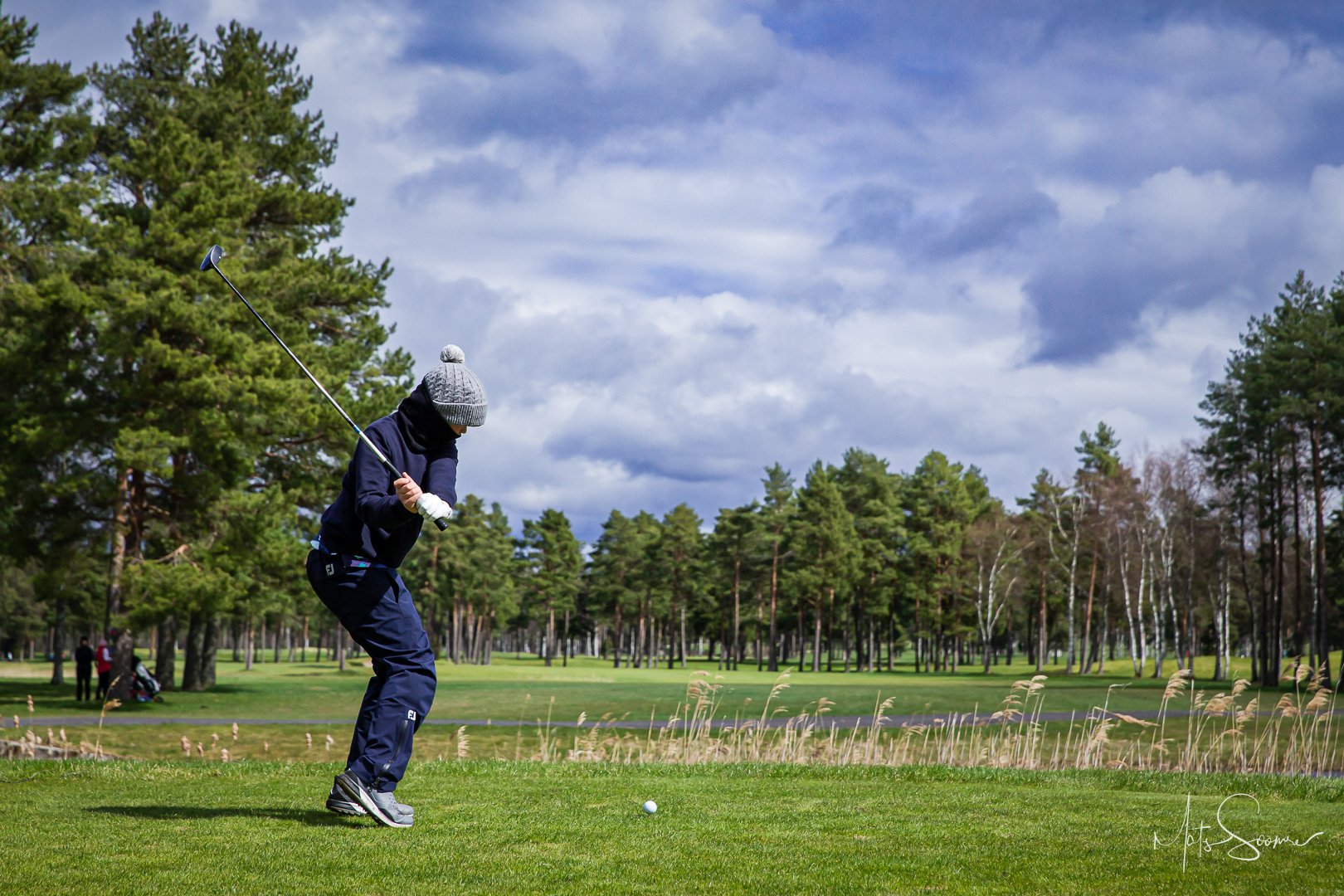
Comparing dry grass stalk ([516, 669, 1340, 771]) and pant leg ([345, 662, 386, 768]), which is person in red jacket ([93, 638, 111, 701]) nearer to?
dry grass stalk ([516, 669, 1340, 771])

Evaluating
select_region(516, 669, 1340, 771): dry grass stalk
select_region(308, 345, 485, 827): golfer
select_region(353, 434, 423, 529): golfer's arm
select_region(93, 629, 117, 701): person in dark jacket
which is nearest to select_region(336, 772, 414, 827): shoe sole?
select_region(308, 345, 485, 827): golfer

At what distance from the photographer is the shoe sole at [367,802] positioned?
5465 mm

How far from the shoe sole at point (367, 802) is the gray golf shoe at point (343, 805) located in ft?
0.19

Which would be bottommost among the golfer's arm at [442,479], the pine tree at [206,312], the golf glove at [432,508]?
the golf glove at [432,508]

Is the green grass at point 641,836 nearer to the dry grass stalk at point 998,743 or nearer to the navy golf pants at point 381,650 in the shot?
the navy golf pants at point 381,650

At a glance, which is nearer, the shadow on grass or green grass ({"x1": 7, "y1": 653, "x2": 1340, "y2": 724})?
the shadow on grass

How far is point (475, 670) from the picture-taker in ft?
205

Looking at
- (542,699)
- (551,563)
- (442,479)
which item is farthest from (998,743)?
(551,563)

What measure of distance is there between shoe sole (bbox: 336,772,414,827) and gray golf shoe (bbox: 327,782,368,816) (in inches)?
2.3

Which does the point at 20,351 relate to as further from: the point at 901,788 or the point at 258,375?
the point at 901,788

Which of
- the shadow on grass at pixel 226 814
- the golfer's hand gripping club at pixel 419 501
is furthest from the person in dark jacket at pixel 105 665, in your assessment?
the golfer's hand gripping club at pixel 419 501

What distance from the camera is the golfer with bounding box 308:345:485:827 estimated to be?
5.50 metres

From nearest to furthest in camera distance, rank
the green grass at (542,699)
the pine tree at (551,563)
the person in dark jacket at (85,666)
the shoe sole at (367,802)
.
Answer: the shoe sole at (367,802)
the green grass at (542,699)
the person in dark jacket at (85,666)
the pine tree at (551,563)

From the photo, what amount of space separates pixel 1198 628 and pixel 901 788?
91010 mm
